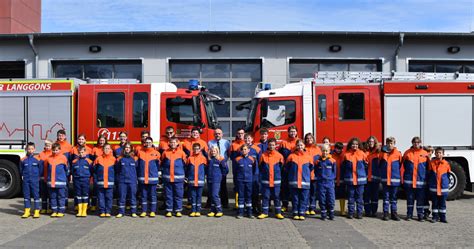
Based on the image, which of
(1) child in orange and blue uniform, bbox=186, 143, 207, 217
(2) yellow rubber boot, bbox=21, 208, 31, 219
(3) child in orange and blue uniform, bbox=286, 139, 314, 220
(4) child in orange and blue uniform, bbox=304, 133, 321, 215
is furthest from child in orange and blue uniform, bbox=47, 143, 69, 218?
(4) child in orange and blue uniform, bbox=304, 133, 321, 215

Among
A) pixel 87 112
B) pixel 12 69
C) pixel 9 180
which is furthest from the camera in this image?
pixel 12 69

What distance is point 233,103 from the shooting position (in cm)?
1702

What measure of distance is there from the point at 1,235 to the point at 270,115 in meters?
5.91

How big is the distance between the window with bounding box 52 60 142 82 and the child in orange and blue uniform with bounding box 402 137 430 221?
11.1m

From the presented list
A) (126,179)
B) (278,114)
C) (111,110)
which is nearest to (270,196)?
(278,114)

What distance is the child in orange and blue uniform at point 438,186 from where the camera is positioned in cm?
841

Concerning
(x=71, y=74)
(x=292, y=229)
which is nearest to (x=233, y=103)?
(x=71, y=74)

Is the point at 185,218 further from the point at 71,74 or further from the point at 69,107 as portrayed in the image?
the point at 71,74

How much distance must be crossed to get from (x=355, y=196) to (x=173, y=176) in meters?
3.41

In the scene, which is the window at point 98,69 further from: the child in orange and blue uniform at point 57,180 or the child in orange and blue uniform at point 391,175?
the child in orange and blue uniform at point 391,175

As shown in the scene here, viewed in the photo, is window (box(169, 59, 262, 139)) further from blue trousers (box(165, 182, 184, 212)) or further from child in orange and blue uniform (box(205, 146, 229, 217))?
blue trousers (box(165, 182, 184, 212))

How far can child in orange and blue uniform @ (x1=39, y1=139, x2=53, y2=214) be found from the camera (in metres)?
8.99

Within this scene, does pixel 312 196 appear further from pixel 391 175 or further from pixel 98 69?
pixel 98 69

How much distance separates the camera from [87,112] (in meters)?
10.8
